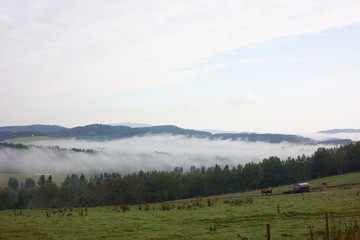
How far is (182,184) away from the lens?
13450 centimetres

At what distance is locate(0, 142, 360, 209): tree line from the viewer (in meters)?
123

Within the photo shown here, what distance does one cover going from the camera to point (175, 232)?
1031 inches

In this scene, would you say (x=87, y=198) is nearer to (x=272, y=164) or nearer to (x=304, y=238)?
(x=272, y=164)

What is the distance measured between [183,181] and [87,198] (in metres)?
41.8

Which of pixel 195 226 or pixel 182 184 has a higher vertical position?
pixel 195 226

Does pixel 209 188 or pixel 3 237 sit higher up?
pixel 3 237

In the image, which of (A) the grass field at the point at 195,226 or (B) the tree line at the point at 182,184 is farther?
(B) the tree line at the point at 182,184

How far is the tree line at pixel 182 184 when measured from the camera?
123 m

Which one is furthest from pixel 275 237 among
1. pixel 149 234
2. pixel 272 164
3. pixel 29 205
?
pixel 29 205

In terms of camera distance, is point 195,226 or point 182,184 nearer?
point 195,226

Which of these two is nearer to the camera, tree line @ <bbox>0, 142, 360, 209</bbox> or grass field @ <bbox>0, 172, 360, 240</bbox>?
grass field @ <bbox>0, 172, 360, 240</bbox>

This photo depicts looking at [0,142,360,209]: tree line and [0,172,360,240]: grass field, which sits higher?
[0,172,360,240]: grass field

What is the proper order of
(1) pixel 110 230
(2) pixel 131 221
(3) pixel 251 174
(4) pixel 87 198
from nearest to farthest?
(1) pixel 110 230 < (2) pixel 131 221 < (4) pixel 87 198 < (3) pixel 251 174

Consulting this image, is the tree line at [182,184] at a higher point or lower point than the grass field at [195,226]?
lower
